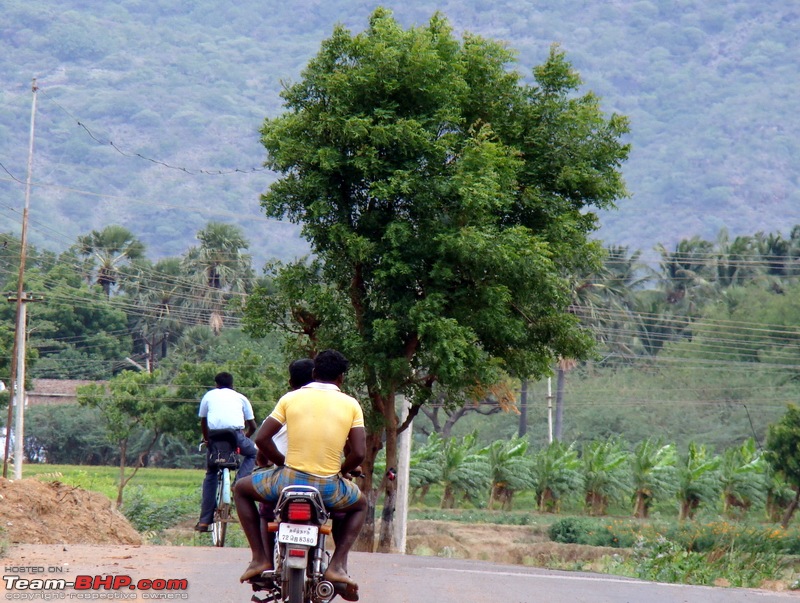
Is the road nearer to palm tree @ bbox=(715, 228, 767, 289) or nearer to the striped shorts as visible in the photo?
the striped shorts

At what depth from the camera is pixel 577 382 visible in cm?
6681

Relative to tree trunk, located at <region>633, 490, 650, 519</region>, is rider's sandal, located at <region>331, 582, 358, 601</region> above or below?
above

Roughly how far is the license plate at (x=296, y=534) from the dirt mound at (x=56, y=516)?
20.3 feet

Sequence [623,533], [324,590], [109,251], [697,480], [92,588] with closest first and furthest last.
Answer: [324,590] → [92,588] → [623,533] → [697,480] → [109,251]

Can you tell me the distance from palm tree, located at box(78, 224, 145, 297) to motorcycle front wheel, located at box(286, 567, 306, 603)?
67587 mm

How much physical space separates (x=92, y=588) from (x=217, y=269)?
208 ft

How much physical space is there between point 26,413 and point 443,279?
50741mm

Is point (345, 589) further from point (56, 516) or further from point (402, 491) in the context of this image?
point (402, 491)

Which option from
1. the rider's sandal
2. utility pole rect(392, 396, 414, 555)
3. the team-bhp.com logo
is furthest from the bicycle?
utility pole rect(392, 396, 414, 555)

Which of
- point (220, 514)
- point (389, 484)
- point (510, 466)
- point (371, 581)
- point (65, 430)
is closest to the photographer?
point (371, 581)

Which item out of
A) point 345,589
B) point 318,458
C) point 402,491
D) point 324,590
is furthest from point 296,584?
point 402,491

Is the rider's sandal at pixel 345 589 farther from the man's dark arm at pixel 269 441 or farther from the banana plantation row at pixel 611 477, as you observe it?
the banana plantation row at pixel 611 477

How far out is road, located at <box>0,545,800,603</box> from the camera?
27.7 ft

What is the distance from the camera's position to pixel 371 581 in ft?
30.7
